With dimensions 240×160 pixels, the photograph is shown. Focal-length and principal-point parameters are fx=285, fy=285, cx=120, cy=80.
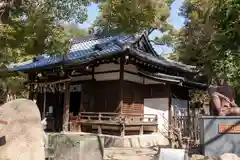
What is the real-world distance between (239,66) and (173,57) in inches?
518

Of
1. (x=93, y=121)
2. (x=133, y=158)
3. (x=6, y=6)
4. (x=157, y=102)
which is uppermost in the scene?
(x=6, y=6)

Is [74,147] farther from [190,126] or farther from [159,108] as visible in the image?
[159,108]

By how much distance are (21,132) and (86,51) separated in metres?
12.1

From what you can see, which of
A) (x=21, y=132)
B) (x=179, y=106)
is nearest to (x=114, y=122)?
(x=179, y=106)

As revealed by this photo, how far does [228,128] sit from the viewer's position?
24.0 feet

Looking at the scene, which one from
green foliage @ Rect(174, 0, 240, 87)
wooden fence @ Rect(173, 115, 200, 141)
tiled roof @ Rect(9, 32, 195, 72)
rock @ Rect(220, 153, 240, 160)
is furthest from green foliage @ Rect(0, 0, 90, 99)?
rock @ Rect(220, 153, 240, 160)

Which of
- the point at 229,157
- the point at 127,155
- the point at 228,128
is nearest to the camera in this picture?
the point at 229,157

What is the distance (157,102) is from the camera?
1521cm

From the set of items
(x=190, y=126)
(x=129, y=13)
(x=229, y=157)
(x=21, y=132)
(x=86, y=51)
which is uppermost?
(x=129, y=13)

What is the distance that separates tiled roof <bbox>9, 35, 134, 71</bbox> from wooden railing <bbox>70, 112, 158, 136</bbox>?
2865 millimetres

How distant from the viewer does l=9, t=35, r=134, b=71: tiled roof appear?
14174 mm

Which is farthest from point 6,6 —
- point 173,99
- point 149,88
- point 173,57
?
point 173,57

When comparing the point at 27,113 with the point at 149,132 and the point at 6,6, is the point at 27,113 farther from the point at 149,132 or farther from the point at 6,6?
the point at 149,132

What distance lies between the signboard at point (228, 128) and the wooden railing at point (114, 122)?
5.76 m
